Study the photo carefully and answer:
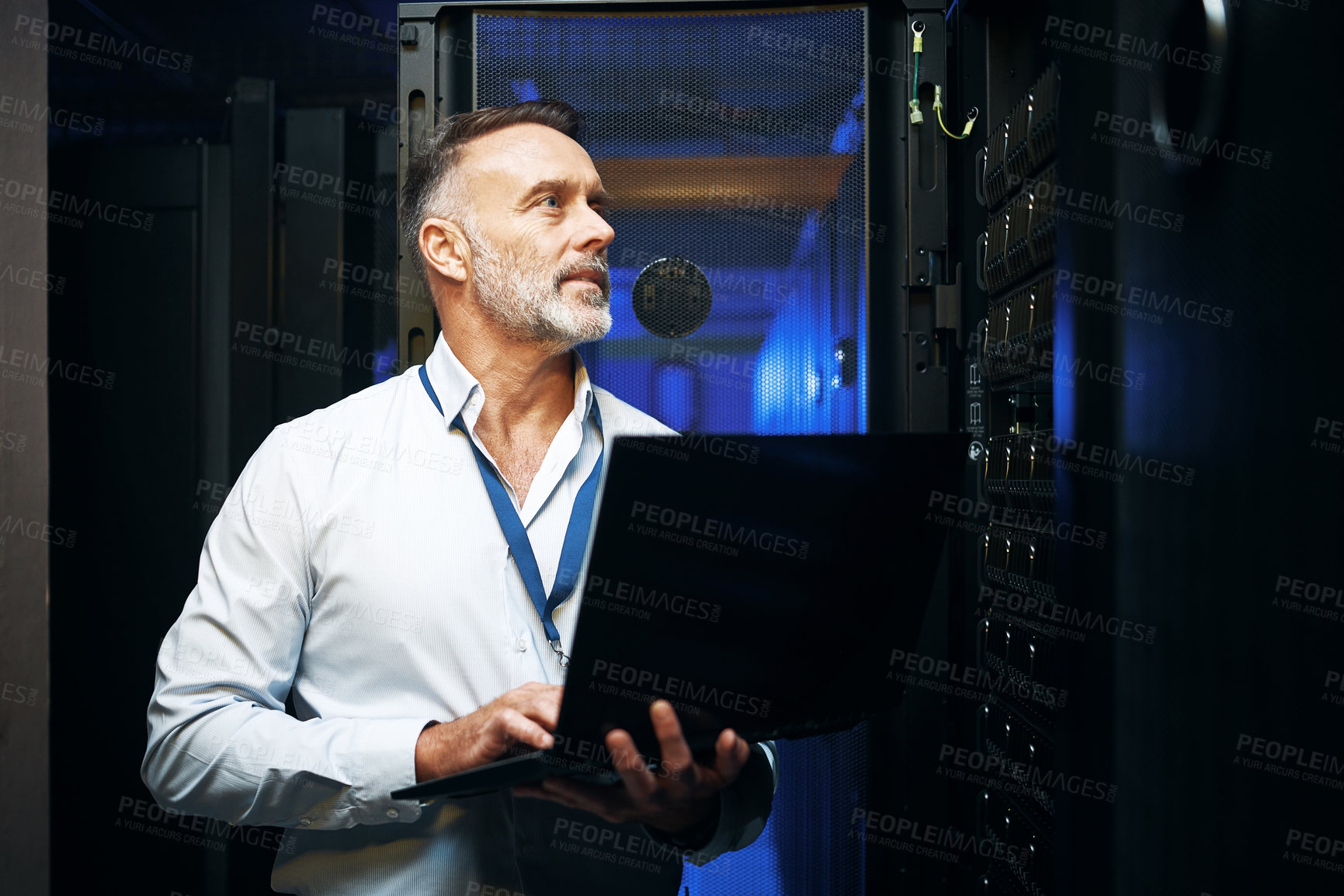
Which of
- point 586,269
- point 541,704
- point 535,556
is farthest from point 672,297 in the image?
point 541,704

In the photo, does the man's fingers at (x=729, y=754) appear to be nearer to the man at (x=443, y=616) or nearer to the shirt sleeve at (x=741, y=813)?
the man at (x=443, y=616)

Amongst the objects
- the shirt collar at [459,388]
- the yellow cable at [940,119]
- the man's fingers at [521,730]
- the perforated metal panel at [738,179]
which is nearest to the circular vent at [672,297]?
the perforated metal panel at [738,179]

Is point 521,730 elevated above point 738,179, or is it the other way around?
point 738,179

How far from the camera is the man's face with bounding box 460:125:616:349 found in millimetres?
1494

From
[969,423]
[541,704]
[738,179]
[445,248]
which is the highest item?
[738,179]

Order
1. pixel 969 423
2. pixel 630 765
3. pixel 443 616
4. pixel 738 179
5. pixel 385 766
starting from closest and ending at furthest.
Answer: pixel 630 765, pixel 385 766, pixel 443 616, pixel 969 423, pixel 738 179

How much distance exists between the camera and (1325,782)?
0.71 metres

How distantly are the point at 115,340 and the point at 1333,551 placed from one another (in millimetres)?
2504

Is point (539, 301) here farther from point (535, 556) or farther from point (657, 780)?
point (657, 780)

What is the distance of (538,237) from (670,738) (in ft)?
3.11

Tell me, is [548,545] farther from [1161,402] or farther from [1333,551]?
[1333,551]

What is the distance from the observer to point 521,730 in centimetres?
102

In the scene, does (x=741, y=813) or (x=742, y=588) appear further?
(x=741, y=813)

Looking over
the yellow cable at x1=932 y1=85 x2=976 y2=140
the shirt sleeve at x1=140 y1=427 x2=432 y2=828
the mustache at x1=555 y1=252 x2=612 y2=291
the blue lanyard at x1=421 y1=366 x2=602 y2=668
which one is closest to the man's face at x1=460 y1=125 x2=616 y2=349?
the mustache at x1=555 y1=252 x2=612 y2=291
